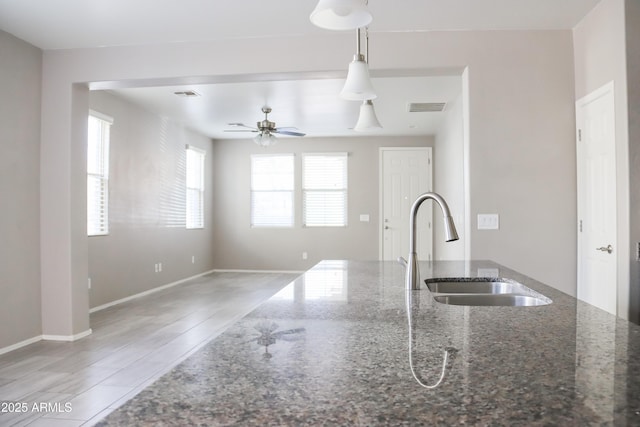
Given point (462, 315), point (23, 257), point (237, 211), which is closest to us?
point (462, 315)

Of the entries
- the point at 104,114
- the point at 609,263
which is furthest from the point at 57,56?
the point at 609,263

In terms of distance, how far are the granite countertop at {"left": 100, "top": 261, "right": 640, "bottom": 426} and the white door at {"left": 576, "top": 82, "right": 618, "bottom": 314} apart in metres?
2.01

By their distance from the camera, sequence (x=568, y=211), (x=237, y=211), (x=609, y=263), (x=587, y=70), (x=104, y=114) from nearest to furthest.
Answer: (x=609, y=263), (x=587, y=70), (x=568, y=211), (x=104, y=114), (x=237, y=211)

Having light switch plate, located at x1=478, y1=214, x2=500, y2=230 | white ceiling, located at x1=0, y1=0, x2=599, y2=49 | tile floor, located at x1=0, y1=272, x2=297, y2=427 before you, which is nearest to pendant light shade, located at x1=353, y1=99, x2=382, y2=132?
white ceiling, located at x1=0, y1=0, x2=599, y2=49

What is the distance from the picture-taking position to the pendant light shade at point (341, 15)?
156cm

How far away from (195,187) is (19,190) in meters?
4.26

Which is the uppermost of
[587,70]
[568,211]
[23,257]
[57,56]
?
[57,56]

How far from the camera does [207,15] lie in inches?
129

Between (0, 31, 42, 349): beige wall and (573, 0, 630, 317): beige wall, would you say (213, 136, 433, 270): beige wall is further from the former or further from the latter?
(573, 0, 630, 317): beige wall

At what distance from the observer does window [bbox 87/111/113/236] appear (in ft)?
17.0

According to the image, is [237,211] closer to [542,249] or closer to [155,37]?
[155,37]

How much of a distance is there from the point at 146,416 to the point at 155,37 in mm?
3668

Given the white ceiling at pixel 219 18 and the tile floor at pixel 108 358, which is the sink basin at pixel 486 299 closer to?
the tile floor at pixel 108 358

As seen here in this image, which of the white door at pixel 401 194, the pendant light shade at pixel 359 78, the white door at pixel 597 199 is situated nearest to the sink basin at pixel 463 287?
the pendant light shade at pixel 359 78
